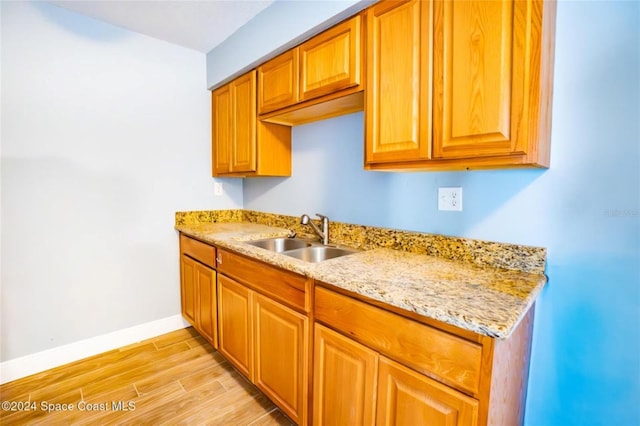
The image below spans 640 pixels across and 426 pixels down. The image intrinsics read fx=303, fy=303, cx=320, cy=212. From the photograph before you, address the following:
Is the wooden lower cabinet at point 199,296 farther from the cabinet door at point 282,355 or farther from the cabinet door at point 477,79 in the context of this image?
the cabinet door at point 477,79

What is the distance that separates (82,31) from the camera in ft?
6.69

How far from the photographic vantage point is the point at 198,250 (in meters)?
2.19

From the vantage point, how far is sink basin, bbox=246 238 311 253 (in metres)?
2.03

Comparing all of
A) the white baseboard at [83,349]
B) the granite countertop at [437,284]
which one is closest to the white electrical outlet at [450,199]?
the granite countertop at [437,284]

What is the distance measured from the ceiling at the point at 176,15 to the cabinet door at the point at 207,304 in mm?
1683

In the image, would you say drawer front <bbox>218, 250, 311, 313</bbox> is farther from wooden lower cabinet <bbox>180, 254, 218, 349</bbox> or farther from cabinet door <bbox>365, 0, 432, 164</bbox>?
cabinet door <bbox>365, 0, 432, 164</bbox>

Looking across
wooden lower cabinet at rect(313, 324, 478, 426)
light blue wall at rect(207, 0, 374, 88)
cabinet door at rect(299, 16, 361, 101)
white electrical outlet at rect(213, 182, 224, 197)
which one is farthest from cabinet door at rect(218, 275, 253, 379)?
light blue wall at rect(207, 0, 374, 88)

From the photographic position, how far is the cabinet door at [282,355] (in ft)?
4.43

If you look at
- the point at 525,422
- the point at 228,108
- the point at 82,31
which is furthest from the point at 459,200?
the point at 82,31

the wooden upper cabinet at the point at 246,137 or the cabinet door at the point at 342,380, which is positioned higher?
the wooden upper cabinet at the point at 246,137

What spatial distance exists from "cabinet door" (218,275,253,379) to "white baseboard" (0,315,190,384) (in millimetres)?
809

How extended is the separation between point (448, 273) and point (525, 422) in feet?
2.30

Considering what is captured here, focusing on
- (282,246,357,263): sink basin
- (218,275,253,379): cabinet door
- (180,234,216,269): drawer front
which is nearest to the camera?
(218,275,253,379): cabinet door

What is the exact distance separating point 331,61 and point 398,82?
0.44 m
